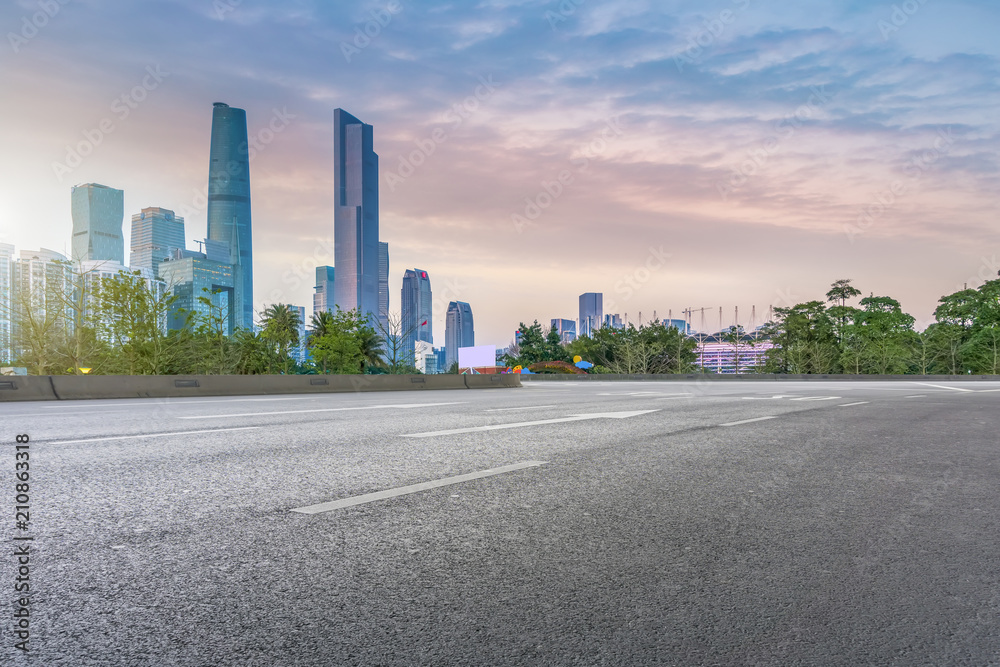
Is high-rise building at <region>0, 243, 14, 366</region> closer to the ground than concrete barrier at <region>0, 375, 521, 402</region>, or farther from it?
farther from it

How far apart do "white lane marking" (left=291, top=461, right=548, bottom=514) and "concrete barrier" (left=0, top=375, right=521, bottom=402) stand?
48.6ft

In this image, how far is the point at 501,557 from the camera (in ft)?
10.1

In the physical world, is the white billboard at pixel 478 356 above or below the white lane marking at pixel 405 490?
above

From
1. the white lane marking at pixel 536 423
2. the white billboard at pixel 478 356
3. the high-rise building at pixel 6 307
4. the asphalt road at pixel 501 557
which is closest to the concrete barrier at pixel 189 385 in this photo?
the high-rise building at pixel 6 307

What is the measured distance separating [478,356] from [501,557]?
1536 inches

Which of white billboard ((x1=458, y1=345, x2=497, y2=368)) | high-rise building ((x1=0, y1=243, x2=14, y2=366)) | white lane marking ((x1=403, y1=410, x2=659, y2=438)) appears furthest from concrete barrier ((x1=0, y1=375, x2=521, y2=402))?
white billboard ((x1=458, y1=345, x2=497, y2=368))

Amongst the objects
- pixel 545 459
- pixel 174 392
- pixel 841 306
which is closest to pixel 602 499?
pixel 545 459

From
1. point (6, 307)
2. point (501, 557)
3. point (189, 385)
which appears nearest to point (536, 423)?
point (501, 557)

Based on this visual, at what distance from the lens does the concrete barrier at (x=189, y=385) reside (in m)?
16.1

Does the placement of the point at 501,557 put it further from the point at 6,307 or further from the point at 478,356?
the point at 478,356

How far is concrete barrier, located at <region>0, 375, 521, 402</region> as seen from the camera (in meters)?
16.1

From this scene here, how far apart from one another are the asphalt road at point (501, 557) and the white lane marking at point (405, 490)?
0.04 metres

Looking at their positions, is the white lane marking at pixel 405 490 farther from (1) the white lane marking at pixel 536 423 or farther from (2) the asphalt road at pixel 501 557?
(1) the white lane marking at pixel 536 423

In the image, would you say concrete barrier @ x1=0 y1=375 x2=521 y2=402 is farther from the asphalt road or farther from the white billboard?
the white billboard
